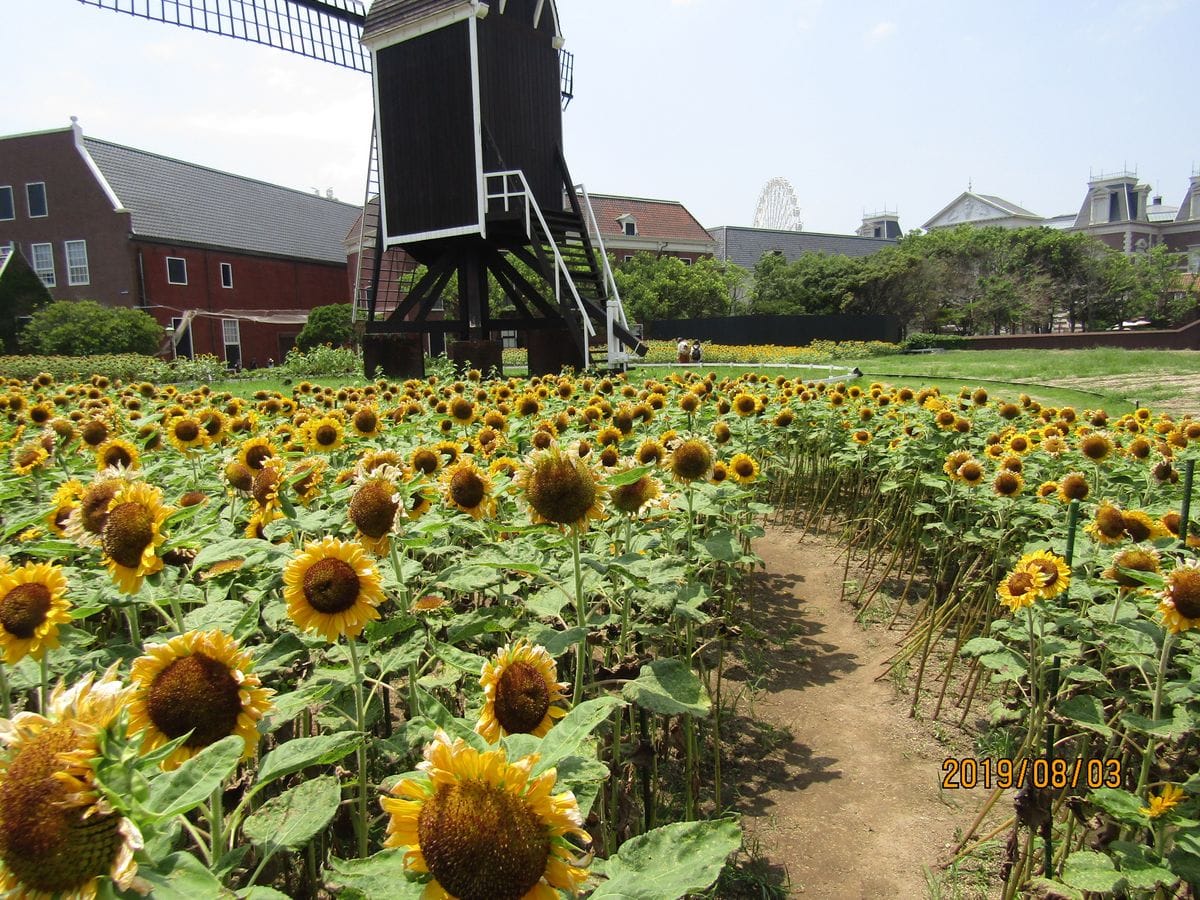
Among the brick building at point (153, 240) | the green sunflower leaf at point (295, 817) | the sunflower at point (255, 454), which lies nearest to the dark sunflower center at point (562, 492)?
the green sunflower leaf at point (295, 817)

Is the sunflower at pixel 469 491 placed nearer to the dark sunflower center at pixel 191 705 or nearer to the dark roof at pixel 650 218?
the dark sunflower center at pixel 191 705

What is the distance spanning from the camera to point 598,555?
7.42 feet

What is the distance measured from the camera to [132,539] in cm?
167

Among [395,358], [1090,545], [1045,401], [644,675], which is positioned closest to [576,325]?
[395,358]

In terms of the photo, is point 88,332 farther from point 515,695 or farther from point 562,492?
point 515,695

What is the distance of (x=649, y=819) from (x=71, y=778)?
1.86 m

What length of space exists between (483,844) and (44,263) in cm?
4152

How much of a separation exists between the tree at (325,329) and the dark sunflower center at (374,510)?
30.7m

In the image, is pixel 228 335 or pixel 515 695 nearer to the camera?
pixel 515 695

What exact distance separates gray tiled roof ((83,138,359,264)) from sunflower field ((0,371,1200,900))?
34.8 m

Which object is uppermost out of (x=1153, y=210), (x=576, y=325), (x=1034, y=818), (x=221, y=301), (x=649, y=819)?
(x=1153, y=210)

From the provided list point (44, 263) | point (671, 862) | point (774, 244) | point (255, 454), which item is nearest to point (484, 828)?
point (671, 862)

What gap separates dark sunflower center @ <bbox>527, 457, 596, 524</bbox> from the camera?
175 cm

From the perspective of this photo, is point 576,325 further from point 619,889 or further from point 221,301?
point 221,301
